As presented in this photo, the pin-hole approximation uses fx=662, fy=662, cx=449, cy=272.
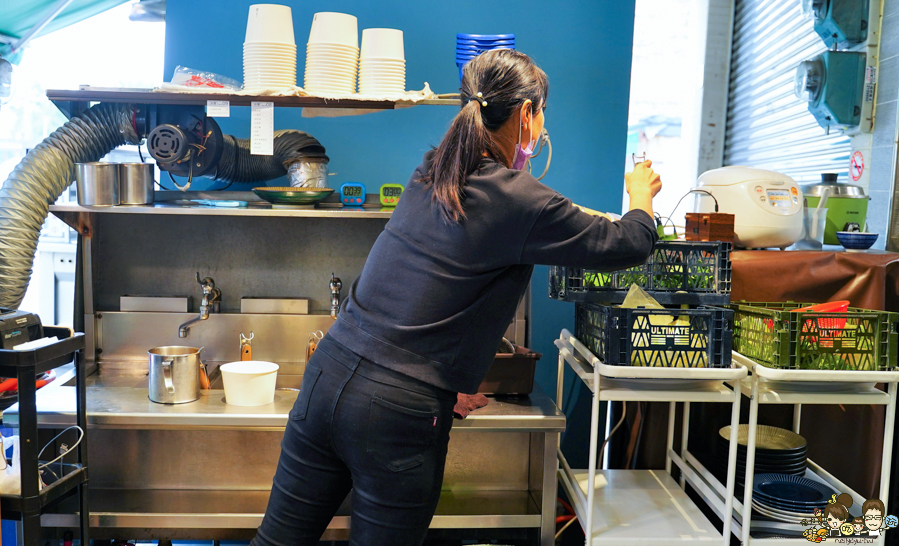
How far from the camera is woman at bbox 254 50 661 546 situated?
4.79 ft

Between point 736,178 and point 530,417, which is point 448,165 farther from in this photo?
point 736,178

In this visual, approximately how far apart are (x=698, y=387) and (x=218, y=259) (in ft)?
→ 6.26

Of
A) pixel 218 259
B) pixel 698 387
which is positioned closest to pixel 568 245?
pixel 698 387

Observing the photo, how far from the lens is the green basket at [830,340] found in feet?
6.65

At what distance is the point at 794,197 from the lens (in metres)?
2.42

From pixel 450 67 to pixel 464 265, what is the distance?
1.68 meters

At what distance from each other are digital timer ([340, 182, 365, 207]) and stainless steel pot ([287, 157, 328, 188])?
0.10 metres

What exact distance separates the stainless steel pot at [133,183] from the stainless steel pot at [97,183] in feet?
0.07

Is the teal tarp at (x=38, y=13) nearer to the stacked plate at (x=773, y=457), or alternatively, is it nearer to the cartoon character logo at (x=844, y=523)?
the stacked plate at (x=773, y=457)

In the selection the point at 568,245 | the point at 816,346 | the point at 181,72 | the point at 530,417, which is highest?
the point at 181,72

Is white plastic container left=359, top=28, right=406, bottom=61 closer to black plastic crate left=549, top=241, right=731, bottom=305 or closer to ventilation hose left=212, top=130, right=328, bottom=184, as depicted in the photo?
ventilation hose left=212, top=130, right=328, bottom=184

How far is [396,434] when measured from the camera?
1.47 metres

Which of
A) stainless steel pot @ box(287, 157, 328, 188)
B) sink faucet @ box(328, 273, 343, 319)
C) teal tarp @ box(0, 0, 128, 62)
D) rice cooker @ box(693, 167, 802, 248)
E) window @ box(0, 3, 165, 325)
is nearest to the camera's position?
rice cooker @ box(693, 167, 802, 248)

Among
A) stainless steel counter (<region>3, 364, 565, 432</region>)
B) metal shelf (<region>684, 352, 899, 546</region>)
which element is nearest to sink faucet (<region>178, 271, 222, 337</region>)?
stainless steel counter (<region>3, 364, 565, 432</region>)
